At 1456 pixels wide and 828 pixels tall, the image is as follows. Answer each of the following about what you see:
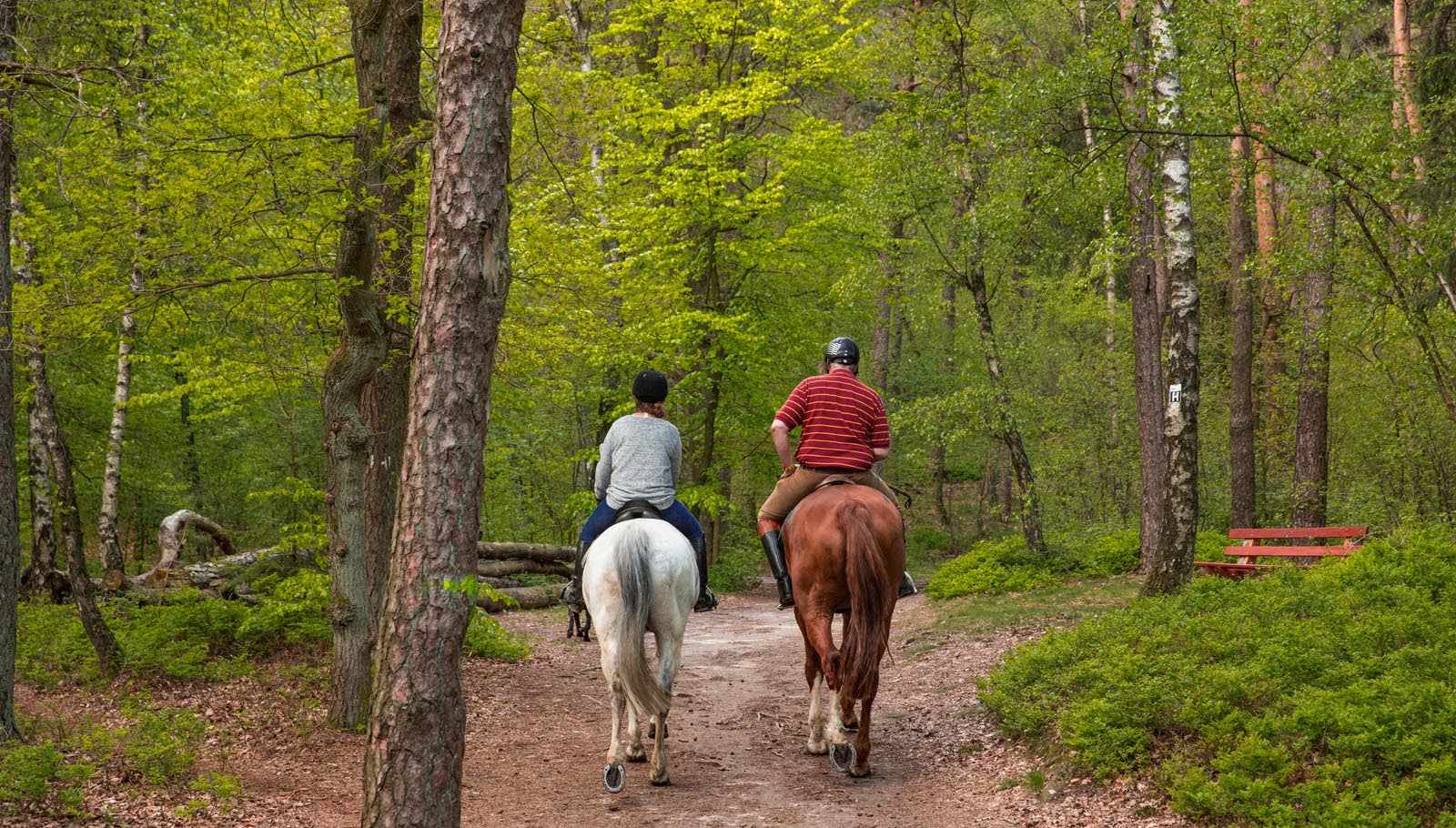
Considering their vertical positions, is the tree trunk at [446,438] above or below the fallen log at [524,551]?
above

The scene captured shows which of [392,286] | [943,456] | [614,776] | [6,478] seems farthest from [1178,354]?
[943,456]

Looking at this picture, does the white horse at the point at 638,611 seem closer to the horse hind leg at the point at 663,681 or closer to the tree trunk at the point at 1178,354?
the horse hind leg at the point at 663,681

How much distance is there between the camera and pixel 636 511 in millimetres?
8047

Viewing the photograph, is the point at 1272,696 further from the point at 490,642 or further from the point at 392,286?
the point at 490,642

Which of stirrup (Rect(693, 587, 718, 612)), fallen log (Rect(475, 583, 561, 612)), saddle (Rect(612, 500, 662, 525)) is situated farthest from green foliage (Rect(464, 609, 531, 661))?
fallen log (Rect(475, 583, 561, 612))

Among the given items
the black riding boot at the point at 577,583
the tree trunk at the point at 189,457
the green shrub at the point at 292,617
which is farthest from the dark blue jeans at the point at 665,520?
the tree trunk at the point at 189,457

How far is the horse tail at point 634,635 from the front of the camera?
290 inches

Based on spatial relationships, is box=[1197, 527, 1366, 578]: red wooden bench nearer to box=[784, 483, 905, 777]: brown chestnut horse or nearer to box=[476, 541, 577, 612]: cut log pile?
box=[784, 483, 905, 777]: brown chestnut horse

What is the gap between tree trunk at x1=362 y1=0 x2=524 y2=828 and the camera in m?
4.53

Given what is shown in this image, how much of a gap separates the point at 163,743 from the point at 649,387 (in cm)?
418

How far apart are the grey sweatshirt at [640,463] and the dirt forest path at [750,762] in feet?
6.74

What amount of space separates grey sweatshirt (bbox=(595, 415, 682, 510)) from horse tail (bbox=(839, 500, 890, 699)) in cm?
141

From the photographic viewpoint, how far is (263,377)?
433 inches

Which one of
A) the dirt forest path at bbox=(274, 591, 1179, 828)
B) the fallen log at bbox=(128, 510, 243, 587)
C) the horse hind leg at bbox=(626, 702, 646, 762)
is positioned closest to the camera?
the dirt forest path at bbox=(274, 591, 1179, 828)
